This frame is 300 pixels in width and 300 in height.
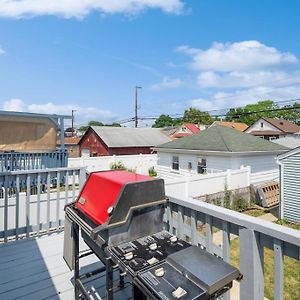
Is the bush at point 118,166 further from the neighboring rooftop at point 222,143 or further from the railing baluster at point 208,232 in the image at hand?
the railing baluster at point 208,232

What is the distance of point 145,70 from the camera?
2842 centimetres

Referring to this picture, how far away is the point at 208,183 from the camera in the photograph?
1041 centimetres

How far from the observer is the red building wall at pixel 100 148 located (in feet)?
71.8

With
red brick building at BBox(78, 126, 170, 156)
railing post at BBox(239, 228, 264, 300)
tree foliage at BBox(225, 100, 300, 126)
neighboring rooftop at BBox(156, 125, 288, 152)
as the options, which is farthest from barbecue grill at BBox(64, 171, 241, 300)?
tree foliage at BBox(225, 100, 300, 126)

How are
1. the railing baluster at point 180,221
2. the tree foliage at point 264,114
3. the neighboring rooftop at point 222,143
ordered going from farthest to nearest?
the tree foliage at point 264,114 < the neighboring rooftop at point 222,143 < the railing baluster at point 180,221

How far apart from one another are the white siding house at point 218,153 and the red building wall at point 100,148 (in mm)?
6134

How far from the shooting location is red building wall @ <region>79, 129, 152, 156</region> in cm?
2188

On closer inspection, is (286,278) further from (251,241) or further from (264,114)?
(264,114)

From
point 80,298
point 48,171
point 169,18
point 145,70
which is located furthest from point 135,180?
point 145,70

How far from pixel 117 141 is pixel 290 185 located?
14.7 metres

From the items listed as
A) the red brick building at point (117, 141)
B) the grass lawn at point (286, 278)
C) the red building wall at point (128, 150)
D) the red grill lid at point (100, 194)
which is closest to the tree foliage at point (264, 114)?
A: the red brick building at point (117, 141)

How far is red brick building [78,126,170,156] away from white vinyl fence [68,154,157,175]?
3518 mm

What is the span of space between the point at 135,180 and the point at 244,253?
78 cm

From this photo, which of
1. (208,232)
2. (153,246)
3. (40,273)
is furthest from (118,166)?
(153,246)
